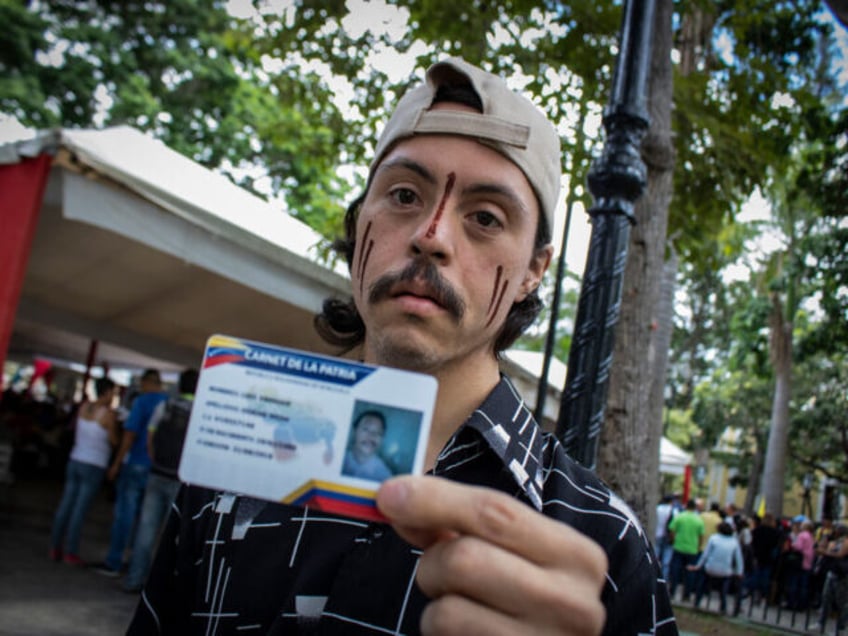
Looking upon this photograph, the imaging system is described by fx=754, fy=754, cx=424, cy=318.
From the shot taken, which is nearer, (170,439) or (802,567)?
Result: (170,439)

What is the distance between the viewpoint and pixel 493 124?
1.56 metres

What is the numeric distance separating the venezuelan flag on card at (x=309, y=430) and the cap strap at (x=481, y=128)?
29.0 inches

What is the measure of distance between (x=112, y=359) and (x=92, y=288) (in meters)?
11.8

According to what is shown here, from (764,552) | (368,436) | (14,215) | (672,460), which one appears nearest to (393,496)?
(368,436)

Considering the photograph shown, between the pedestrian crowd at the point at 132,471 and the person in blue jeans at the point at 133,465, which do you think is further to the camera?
the person in blue jeans at the point at 133,465

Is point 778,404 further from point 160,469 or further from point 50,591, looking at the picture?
point 50,591

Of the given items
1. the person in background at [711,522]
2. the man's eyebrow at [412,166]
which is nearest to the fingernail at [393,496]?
the man's eyebrow at [412,166]

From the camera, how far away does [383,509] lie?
0.86 metres

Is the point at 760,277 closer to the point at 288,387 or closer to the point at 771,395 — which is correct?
the point at 771,395

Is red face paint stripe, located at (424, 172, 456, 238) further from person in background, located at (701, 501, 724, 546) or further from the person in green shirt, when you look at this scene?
person in background, located at (701, 501, 724, 546)

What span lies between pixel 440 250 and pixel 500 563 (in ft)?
2.43

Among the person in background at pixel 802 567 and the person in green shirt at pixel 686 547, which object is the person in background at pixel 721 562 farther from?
the person in background at pixel 802 567

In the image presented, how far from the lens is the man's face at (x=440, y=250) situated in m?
1.43

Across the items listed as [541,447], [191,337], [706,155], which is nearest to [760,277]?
[706,155]
